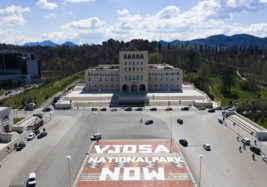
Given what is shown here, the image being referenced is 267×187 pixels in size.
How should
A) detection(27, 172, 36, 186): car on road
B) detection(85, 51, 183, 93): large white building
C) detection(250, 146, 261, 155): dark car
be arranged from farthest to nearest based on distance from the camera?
1. detection(85, 51, 183, 93): large white building
2. detection(250, 146, 261, 155): dark car
3. detection(27, 172, 36, 186): car on road

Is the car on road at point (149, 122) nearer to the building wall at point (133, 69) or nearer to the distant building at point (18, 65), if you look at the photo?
the building wall at point (133, 69)

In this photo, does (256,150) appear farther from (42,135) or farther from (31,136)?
(31,136)

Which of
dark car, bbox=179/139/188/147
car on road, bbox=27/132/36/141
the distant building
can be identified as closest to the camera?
dark car, bbox=179/139/188/147

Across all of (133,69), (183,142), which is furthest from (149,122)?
(133,69)

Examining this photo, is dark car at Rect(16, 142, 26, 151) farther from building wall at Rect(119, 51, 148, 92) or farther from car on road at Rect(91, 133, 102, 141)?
building wall at Rect(119, 51, 148, 92)

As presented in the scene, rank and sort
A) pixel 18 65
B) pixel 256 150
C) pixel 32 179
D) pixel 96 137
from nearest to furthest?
pixel 32 179, pixel 256 150, pixel 96 137, pixel 18 65

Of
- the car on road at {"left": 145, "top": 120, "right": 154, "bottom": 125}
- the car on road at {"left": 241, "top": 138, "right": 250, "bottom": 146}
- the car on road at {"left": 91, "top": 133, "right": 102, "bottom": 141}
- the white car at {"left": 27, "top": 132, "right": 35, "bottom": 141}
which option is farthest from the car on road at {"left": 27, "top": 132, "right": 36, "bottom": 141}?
the car on road at {"left": 241, "top": 138, "right": 250, "bottom": 146}
